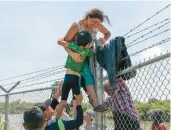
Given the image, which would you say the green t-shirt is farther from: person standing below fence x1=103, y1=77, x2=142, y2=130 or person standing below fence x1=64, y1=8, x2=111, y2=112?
person standing below fence x1=103, y1=77, x2=142, y2=130

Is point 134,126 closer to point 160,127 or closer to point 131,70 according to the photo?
point 131,70

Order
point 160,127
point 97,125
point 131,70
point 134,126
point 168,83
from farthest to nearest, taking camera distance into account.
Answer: point 160,127, point 97,125, point 134,126, point 131,70, point 168,83

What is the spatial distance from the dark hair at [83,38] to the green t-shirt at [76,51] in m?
0.06

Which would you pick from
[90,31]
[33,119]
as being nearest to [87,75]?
[90,31]

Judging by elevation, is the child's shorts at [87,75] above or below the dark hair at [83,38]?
below

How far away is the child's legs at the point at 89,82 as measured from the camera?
12.8 ft

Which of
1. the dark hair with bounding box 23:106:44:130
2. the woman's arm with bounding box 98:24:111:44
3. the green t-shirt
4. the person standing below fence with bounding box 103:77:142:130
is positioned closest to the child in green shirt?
the green t-shirt

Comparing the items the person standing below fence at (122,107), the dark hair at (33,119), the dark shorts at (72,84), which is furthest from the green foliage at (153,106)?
the dark hair at (33,119)

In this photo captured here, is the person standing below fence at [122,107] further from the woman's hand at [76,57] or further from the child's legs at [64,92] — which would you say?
the child's legs at [64,92]

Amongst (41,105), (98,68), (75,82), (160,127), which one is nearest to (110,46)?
(98,68)

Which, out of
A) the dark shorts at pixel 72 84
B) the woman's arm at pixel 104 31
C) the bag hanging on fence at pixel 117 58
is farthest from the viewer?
the woman's arm at pixel 104 31

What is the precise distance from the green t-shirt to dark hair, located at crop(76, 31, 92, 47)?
63 mm

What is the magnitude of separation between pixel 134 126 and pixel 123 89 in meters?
0.36

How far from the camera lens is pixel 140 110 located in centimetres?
396
